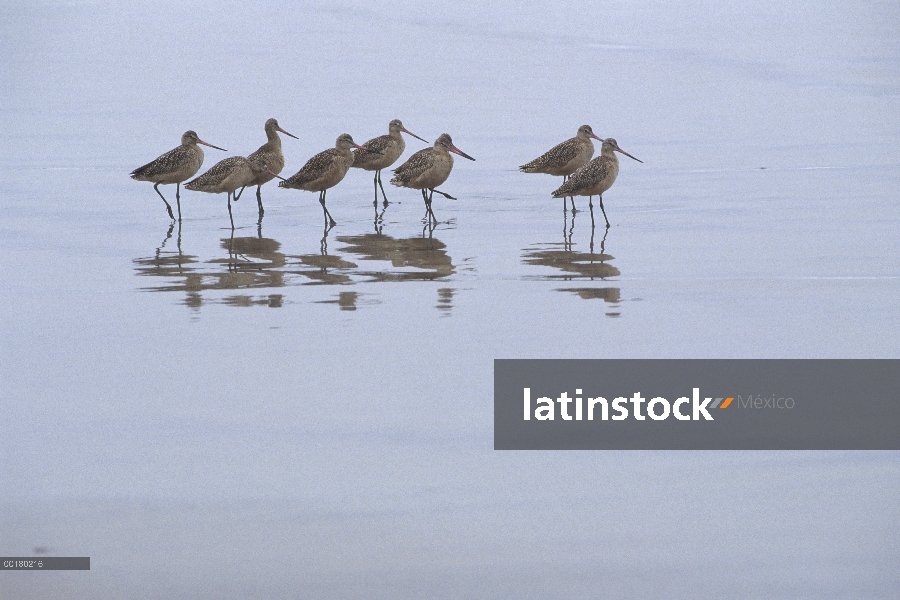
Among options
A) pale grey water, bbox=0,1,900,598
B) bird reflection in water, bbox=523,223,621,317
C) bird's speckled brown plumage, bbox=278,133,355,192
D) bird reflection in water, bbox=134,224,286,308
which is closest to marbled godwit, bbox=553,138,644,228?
pale grey water, bbox=0,1,900,598

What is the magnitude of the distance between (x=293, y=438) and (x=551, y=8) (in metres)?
37.2

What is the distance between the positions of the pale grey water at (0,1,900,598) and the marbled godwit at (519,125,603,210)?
0.40 metres

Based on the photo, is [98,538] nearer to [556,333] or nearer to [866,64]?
[556,333]

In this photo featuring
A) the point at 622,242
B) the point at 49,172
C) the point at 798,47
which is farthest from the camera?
the point at 798,47

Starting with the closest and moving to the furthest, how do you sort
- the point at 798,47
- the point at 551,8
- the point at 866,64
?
1. the point at 866,64
2. the point at 798,47
3. the point at 551,8

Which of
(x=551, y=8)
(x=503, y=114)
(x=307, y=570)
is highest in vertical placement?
(x=551, y=8)

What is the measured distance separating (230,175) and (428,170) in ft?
6.39

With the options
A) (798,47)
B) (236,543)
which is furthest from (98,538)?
(798,47)

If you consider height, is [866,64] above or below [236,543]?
above

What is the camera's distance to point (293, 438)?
21.6 feet

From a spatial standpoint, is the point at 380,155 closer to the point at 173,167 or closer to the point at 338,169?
the point at 338,169

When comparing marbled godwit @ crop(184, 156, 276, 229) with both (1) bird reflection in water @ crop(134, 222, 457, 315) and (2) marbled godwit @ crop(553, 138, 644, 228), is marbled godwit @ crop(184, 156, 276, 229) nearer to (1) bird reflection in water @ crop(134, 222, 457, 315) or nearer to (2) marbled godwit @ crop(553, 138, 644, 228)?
(1) bird reflection in water @ crop(134, 222, 457, 315)

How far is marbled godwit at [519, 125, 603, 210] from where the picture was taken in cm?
1479

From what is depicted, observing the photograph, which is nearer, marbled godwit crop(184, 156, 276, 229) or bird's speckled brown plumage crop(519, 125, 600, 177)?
marbled godwit crop(184, 156, 276, 229)
